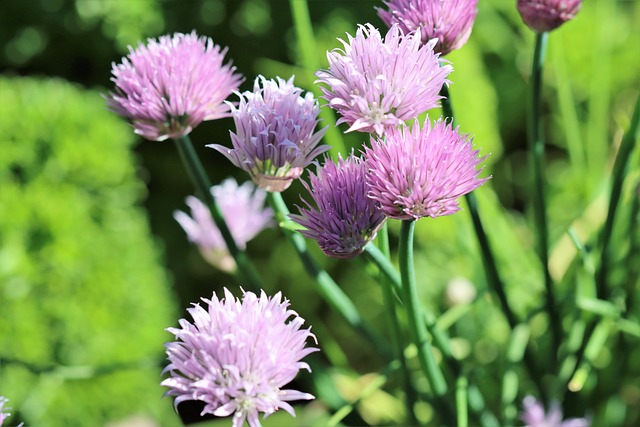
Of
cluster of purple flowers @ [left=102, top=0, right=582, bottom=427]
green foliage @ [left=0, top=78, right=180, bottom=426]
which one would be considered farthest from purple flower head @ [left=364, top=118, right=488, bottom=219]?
green foliage @ [left=0, top=78, right=180, bottom=426]

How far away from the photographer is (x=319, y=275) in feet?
1.62

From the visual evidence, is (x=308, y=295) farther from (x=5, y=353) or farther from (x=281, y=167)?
(x=281, y=167)

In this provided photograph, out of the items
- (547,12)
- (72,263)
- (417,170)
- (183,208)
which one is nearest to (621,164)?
(547,12)

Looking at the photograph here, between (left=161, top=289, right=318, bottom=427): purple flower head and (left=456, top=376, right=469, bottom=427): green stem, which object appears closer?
(left=161, top=289, right=318, bottom=427): purple flower head

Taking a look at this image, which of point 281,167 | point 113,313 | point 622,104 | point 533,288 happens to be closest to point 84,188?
point 113,313

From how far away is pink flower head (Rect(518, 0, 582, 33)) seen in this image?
451 mm

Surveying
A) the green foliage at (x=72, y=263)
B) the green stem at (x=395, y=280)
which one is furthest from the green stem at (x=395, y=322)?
the green foliage at (x=72, y=263)

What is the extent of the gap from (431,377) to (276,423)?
1.96 feet

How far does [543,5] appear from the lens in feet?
1.48

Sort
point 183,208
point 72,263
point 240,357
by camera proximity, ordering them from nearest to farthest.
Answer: point 240,357 < point 72,263 < point 183,208

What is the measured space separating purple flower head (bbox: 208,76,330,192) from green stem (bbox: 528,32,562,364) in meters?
0.17

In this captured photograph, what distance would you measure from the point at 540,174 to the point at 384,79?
0.24 m

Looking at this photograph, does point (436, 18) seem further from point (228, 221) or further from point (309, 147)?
point (228, 221)

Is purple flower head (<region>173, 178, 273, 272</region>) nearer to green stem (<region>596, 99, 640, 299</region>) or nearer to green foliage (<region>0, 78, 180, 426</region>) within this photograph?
green stem (<region>596, 99, 640, 299</region>)
